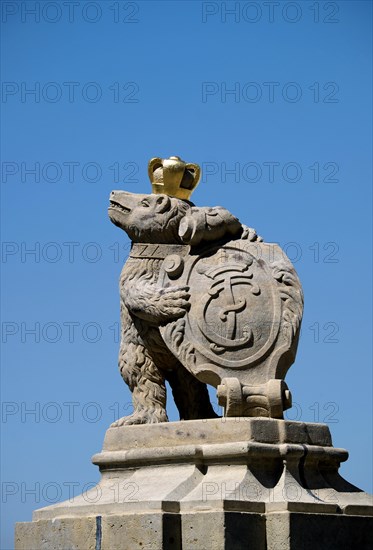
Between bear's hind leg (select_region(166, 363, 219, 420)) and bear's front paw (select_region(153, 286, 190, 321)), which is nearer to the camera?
bear's front paw (select_region(153, 286, 190, 321))

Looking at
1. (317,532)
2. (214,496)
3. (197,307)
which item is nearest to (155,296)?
(197,307)

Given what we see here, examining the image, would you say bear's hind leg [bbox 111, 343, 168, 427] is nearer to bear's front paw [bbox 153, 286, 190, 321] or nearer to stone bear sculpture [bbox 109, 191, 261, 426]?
stone bear sculpture [bbox 109, 191, 261, 426]

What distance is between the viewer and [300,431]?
13.2 m

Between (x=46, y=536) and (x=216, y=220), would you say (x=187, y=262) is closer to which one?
(x=216, y=220)

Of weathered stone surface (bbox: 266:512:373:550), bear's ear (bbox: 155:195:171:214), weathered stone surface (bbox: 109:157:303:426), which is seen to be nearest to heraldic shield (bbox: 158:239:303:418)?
weathered stone surface (bbox: 109:157:303:426)

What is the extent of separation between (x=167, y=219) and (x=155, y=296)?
86 centimetres

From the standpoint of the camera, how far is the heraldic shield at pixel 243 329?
13188mm

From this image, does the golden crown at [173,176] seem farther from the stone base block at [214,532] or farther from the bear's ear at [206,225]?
the stone base block at [214,532]

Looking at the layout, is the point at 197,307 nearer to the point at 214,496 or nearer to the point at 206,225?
the point at 206,225

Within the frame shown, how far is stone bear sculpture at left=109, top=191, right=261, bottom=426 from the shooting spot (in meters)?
13.7

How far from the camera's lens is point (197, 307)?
1346cm

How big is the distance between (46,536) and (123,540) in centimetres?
104

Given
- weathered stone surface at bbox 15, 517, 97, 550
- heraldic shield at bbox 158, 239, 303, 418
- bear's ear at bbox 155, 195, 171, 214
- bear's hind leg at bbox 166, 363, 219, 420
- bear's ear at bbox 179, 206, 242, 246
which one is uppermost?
bear's ear at bbox 155, 195, 171, 214

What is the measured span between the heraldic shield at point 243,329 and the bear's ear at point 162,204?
75 cm
